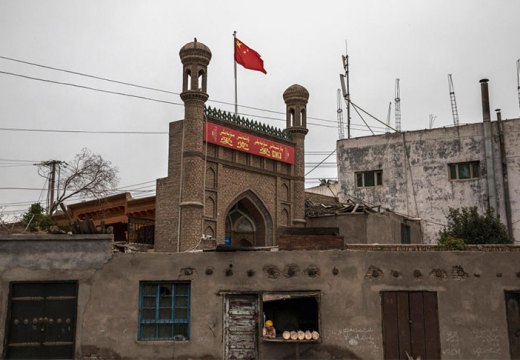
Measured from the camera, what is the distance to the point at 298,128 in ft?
83.6

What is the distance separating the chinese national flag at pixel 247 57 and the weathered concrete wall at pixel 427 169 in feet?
21.6

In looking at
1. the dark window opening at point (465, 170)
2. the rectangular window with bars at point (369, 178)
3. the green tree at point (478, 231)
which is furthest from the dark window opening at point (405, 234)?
the green tree at point (478, 231)

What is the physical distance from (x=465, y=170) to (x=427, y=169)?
166cm

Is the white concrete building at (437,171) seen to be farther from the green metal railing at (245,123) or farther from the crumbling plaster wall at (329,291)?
the crumbling plaster wall at (329,291)

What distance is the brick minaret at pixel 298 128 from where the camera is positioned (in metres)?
25.4

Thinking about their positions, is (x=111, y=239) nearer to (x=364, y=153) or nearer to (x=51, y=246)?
(x=51, y=246)

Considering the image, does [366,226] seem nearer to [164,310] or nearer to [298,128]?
[298,128]

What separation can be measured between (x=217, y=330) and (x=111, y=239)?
3.29 meters

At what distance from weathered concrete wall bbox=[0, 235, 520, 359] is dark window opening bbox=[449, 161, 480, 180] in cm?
1289

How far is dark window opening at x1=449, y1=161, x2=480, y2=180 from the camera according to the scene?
25.6 m

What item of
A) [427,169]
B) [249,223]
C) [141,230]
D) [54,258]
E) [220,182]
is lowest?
[54,258]

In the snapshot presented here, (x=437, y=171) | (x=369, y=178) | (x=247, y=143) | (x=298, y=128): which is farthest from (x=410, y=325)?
(x=369, y=178)

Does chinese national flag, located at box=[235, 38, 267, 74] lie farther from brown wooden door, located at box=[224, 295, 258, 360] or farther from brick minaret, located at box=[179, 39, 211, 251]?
brown wooden door, located at box=[224, 295, 258, 360]

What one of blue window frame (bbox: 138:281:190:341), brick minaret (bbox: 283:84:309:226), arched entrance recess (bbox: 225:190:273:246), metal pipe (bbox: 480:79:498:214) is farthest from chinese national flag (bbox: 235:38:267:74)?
blue window frame (bbox: 138:281:190:341)
